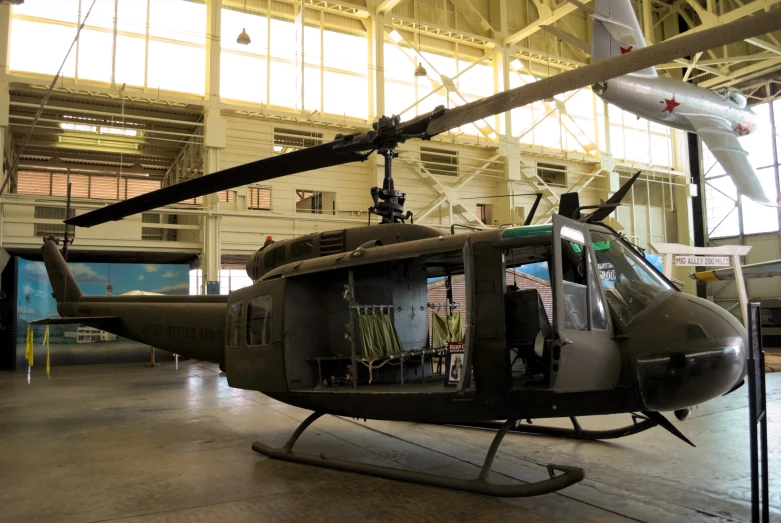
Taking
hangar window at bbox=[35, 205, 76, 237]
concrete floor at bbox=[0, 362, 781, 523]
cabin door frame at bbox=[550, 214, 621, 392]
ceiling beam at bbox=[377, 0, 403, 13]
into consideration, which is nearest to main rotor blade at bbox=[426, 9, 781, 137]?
cabin door frame at bbox=[550, 214, 621, 392]

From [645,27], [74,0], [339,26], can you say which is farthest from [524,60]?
[74,0]

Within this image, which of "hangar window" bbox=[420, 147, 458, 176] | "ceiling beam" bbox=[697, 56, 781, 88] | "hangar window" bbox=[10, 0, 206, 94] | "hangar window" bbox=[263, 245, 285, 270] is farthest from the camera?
"ceiling beam" bbox=[697, 56, 781, 88]

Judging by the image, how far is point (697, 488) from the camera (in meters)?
5.18

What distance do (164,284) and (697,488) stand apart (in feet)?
57.6

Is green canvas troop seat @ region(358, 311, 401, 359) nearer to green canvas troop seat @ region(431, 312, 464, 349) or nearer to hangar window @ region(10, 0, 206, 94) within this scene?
green canvas troop seat @ region(431, 312, 464, 349)

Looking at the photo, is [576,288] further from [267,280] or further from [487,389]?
[267,280]

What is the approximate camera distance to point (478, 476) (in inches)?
196

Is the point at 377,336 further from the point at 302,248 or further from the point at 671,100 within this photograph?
the point at 671,100

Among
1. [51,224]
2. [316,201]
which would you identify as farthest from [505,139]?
[51,224]

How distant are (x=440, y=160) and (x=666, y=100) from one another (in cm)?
1012

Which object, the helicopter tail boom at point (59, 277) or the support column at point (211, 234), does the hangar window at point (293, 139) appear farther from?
the helicopter tail boom at point (59, 277)

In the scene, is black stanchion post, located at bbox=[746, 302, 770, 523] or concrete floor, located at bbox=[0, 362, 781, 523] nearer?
black stanchion post, located at bbox=[746, 302, 770, 523]

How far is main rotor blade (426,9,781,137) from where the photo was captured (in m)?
3.42

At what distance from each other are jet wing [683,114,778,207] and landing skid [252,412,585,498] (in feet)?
47.0
